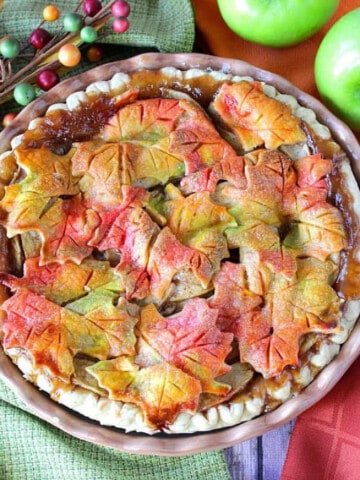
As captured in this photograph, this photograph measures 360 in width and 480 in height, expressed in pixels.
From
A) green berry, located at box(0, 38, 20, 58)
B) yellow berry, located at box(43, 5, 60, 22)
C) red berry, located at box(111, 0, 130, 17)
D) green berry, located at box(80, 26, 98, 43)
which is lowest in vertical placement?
green berry, located at box(0, 38, 20, 58)

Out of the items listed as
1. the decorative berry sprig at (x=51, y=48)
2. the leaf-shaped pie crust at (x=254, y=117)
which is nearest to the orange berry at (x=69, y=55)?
the decorative berry sprig at (x=51, y=48)

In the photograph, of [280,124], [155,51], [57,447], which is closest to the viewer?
[280,124]

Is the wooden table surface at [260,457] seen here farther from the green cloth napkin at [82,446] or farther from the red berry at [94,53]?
the red berry at [94,53]

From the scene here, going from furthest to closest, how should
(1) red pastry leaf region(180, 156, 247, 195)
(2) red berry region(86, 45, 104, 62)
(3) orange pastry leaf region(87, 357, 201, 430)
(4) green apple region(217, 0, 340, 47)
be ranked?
(2) red berry region(86, 45, 104, 62)
(4) green apple region(217, 0, 340, 47)
(1) red pastry leaf region(180, 156, 247, 195)
(3) orange pastry leaf region(87, 357, 201, 430)

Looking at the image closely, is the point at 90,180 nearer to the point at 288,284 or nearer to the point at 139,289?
the point at 139,289

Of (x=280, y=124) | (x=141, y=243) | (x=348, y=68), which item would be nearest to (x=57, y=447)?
(x=141, y=243)

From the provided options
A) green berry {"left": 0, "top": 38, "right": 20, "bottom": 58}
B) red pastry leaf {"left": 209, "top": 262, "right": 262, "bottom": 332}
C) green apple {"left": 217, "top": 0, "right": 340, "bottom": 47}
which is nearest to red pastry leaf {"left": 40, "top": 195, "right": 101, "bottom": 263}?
red pastry leaf {"left": 209, "top": 262, "right": 262, "bottom": 332}

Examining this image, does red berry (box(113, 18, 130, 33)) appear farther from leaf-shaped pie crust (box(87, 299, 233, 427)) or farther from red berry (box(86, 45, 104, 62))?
leaf-shaped pie crust (box(87, 299, 233, 427))
